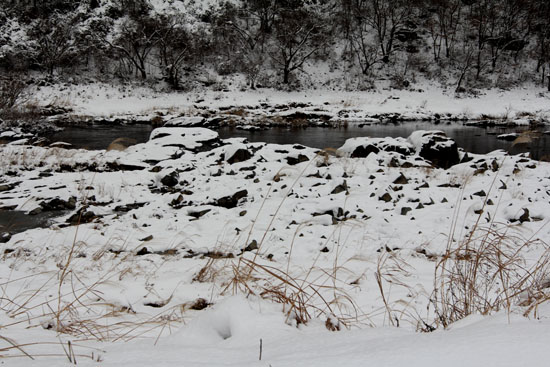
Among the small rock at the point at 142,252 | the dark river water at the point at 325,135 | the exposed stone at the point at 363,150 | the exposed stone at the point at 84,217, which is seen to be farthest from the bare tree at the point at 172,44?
the small rock at the point at 142,252

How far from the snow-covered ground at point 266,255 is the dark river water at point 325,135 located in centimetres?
313

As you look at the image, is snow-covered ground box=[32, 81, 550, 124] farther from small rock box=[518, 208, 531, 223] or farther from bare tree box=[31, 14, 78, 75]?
small rock box=[518, 208, 531, 223]

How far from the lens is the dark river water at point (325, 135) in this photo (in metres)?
11.8

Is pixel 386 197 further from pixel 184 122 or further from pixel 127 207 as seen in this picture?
pixel 184 122

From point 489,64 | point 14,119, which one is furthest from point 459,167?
point 489,64

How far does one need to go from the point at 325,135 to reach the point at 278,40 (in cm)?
2196

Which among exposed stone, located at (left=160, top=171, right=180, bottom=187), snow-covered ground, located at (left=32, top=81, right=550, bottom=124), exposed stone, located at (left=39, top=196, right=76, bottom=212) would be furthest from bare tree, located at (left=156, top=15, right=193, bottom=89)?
exposed stone, located at (left=39, top=196, right=76, bottom=212)

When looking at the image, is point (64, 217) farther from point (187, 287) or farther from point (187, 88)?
point (187, 88)

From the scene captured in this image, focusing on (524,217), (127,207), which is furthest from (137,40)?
(524,217)

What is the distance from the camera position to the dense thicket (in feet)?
92.7

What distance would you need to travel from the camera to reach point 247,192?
6082 millimetres

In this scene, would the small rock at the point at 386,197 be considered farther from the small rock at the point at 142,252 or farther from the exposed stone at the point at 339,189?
the small rock at the point at 142,252

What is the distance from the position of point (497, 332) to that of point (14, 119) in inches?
692

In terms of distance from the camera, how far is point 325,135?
49.1 ft
